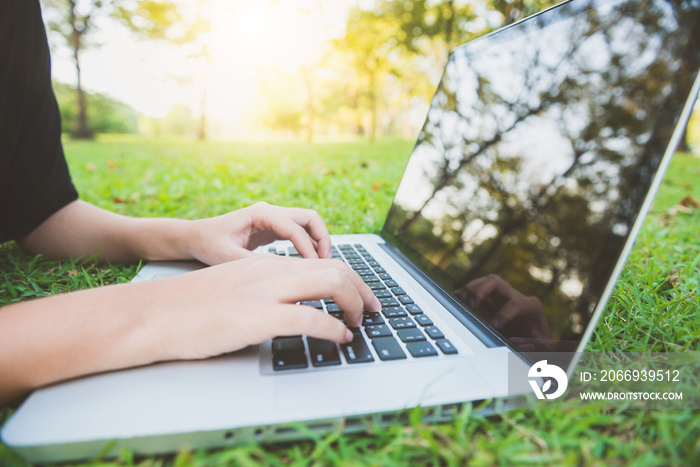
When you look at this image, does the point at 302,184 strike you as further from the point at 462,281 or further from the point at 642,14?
the point at 642,14

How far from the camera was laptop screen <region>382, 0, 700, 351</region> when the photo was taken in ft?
2.42

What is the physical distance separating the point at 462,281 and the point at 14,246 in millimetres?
1802

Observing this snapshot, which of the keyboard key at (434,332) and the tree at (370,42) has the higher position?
the tree at (370,42)

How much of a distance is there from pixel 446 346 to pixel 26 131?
60.6 inches

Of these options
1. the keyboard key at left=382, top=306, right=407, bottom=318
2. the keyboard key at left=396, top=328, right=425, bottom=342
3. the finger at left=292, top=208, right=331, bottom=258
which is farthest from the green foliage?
the keyboard key at left=396, top=328, right=425, bottom=342

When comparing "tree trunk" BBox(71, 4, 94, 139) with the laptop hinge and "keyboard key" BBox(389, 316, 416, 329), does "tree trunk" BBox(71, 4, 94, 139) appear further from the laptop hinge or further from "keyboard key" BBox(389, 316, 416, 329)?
"keyboard key" BBox(389, 316, 416, 329)

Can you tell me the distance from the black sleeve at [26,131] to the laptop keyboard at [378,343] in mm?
1087

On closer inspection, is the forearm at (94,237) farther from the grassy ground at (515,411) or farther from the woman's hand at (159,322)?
the woman's hand at (159,322)

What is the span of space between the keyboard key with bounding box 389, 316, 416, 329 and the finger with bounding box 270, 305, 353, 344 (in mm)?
205

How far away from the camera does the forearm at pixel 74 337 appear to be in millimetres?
655

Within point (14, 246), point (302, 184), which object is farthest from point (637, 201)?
point (302, 184)

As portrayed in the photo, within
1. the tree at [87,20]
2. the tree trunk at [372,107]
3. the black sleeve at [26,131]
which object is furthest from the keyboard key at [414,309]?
the tree at [87,20]

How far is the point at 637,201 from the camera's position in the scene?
0.71m

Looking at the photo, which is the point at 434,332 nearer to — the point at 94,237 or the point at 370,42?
the point at 94,237
